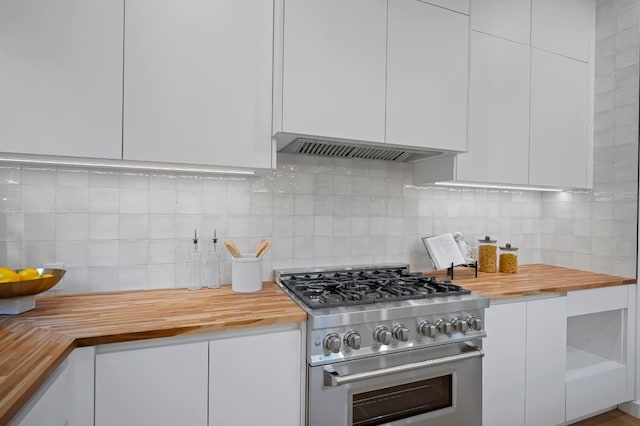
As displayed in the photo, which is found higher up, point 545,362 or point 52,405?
point 52,405

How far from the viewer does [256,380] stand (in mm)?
1273

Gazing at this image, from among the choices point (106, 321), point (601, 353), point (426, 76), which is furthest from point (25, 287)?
point (601, 353)

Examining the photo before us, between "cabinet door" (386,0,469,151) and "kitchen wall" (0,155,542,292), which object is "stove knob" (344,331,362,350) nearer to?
"kitchen wall" (0,155,542,292)

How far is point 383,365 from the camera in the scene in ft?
4.57

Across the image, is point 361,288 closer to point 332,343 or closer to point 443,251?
point 332,343

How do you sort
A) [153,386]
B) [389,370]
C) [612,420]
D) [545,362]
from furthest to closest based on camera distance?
[612,420]
[545,362]
[389,370]
[153,386]

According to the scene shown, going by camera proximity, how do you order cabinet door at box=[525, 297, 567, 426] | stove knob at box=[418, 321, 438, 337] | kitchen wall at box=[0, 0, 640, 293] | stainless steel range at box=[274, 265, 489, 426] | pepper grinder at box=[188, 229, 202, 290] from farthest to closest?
cabinet door at box=[525, 297, 567, 426] < pepper grinder at box=[188, 229, 202, 290] < kitchen wall at box=[0, 0, 640, 293] < stove knob at box=[418, 321, 438, 337] < stainless steel range at box=[274, 265, 489, 426]

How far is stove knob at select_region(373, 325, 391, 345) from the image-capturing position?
1361 mm

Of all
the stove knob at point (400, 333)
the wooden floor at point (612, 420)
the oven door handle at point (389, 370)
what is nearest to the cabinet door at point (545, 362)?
the wooden floor at point (612, 420)

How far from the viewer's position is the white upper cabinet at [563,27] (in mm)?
2195

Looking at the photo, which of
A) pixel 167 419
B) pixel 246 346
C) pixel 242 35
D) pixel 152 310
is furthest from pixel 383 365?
pixel 242 35

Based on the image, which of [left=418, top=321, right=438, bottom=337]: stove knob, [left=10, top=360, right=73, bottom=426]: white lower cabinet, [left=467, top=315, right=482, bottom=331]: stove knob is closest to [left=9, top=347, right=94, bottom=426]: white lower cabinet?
[left=10, top=360, right=73, bottom=426]: white lower cabinet

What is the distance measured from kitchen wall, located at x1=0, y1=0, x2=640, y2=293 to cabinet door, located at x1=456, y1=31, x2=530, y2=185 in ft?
1.27

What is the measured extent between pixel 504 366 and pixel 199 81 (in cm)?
201
